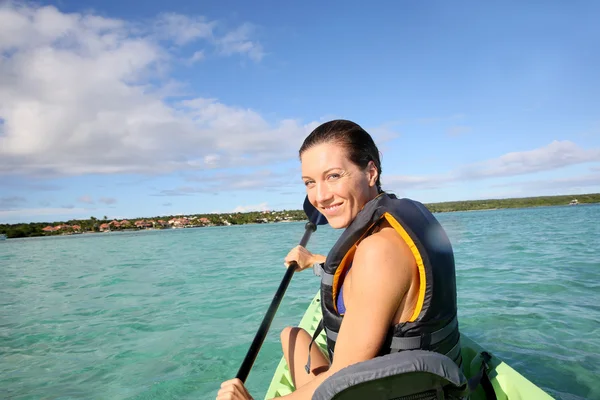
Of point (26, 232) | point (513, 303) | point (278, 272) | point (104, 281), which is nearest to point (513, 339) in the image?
point (513, 303)

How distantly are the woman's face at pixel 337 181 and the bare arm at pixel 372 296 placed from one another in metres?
0.40

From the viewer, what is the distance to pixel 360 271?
1.43 meters

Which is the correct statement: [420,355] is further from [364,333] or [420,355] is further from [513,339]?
[513,339]

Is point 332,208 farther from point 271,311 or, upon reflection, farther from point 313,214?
point 313,214

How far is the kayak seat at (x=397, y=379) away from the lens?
1.41 meters

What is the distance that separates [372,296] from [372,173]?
0.73 metres

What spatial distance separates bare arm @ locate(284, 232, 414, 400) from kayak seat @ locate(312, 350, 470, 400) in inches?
2.7

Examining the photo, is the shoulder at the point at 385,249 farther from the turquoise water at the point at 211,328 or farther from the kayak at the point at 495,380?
the kayak at the point at 495,380

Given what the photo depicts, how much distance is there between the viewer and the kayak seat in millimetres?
1414

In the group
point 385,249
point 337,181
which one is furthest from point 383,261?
point 337,181

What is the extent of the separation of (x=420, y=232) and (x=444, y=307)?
366 millimetres

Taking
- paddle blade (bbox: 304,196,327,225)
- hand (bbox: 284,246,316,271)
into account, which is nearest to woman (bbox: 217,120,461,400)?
hand (bbox: 284,246,316,271)

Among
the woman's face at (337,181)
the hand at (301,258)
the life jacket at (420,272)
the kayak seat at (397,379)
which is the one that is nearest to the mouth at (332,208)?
the woman's face at (337,181)

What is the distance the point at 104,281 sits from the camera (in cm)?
1291
